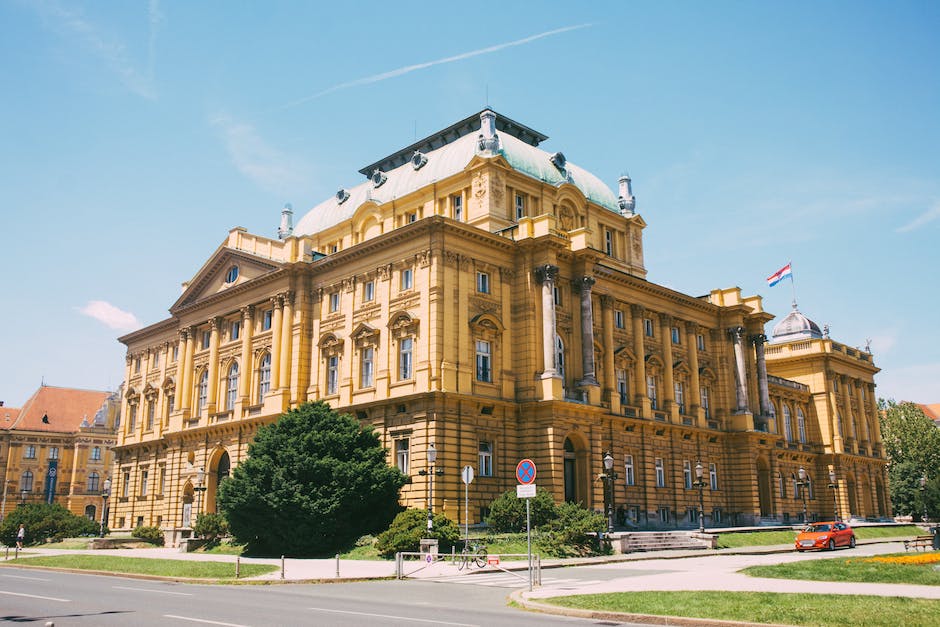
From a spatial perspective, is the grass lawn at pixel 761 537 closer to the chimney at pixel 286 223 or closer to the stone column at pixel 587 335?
the stone column at pixel 587 335

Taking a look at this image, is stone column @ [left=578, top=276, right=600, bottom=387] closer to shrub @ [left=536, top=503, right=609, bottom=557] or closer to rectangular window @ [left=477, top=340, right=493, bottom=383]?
rectangular window @ [left=477, top=340, right=493, bottom=383]

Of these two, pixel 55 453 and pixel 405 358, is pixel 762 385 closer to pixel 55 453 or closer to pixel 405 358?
pixel 405 358

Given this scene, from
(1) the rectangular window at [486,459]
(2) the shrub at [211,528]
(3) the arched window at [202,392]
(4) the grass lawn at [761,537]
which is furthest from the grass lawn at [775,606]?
(3) the arched window at [202,392]

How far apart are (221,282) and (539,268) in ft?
85.5

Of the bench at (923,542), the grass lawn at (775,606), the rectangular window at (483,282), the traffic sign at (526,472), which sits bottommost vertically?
the grass lawn at (775,606)

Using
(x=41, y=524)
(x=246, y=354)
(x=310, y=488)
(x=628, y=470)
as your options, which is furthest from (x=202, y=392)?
(x=628, y=470)

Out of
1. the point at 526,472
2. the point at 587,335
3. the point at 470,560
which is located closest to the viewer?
the point at 526,472

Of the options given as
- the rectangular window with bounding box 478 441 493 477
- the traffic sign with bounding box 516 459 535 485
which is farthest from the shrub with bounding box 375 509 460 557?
the traffic sign with bounding box 516 459 535 485

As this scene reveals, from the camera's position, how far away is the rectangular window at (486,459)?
43562 millimetres

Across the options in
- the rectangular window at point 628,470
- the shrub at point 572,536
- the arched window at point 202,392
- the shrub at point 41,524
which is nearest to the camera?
the shrub at point 572,536

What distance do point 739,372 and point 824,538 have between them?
82.9 feet

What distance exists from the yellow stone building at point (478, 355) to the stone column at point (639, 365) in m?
0.14

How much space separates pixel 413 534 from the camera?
34.5m

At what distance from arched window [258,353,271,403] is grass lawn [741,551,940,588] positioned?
35350 mm
